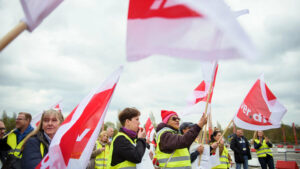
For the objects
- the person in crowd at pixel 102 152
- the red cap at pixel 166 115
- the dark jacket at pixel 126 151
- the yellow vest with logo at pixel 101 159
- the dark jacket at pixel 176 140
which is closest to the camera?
the dark jacket at pixel 126 151

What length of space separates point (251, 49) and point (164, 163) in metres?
2.81

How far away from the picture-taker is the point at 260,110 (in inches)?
200

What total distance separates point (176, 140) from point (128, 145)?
2.50ft

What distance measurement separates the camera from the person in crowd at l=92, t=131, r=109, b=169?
5.36 m

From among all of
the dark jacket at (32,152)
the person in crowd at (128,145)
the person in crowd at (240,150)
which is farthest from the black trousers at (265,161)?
the dark jacket at (32,152)

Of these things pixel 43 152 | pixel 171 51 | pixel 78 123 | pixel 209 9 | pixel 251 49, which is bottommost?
pixel 43 152

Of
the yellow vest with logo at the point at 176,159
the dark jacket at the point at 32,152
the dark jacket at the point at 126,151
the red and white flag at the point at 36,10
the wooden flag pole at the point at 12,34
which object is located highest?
the red and white flag at the point at 36,10

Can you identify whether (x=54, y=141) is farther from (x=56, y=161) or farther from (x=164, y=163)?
(x=164, y=163)

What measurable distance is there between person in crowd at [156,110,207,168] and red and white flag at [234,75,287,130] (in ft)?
6.62

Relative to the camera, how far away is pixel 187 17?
1.43 m

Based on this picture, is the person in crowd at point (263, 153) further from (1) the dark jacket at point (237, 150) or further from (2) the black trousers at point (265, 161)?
(1) the dark jacket at point (237, 150)

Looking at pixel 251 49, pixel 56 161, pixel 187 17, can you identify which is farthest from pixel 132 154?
pixel 251 49

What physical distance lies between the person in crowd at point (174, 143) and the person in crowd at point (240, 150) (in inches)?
256

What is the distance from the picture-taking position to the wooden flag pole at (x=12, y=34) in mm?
1262
